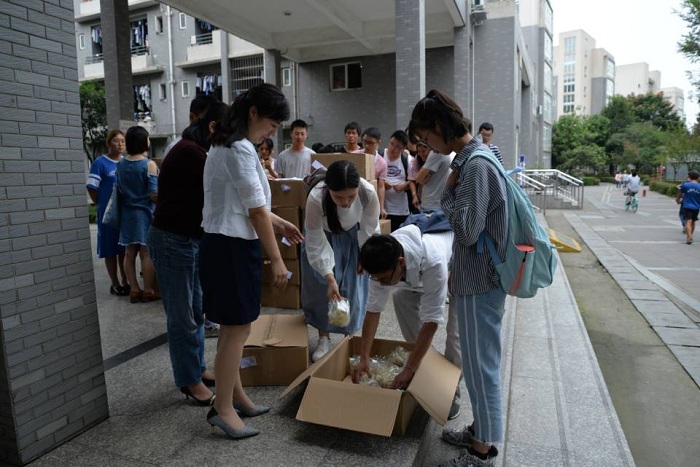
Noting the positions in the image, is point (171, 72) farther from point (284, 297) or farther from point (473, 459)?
point (473, 459)

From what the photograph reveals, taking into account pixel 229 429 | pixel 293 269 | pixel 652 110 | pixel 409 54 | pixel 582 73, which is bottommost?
pixel 229 429

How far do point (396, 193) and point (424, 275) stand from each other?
300cm

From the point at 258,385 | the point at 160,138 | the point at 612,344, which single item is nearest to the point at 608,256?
the point at 612,344

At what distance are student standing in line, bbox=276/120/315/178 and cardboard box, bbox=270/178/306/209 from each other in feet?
1.86

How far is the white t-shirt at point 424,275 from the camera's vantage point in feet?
7.65

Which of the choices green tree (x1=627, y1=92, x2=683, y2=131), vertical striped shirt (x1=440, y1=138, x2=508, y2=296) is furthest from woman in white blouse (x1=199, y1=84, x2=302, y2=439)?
green tree (x1=627, y1=92, x2=683, y2=131)

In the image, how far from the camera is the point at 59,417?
2.21 m

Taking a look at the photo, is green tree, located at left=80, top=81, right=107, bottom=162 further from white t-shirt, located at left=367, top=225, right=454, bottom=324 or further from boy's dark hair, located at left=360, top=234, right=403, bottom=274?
boy's dark hair, located at left=360, top=234, right=403, bottom=274

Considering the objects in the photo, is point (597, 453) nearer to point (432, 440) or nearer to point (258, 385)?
point (432, 440)

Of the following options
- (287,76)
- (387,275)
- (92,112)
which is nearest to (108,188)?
(387,275)

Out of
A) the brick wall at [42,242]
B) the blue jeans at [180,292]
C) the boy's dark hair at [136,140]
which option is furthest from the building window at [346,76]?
the brick wall at [42,242]

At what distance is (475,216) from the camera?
76.8 inches

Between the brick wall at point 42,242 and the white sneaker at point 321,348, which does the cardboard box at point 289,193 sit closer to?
A: the white sneaker at point 321,348

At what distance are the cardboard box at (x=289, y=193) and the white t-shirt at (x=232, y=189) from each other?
228cm
